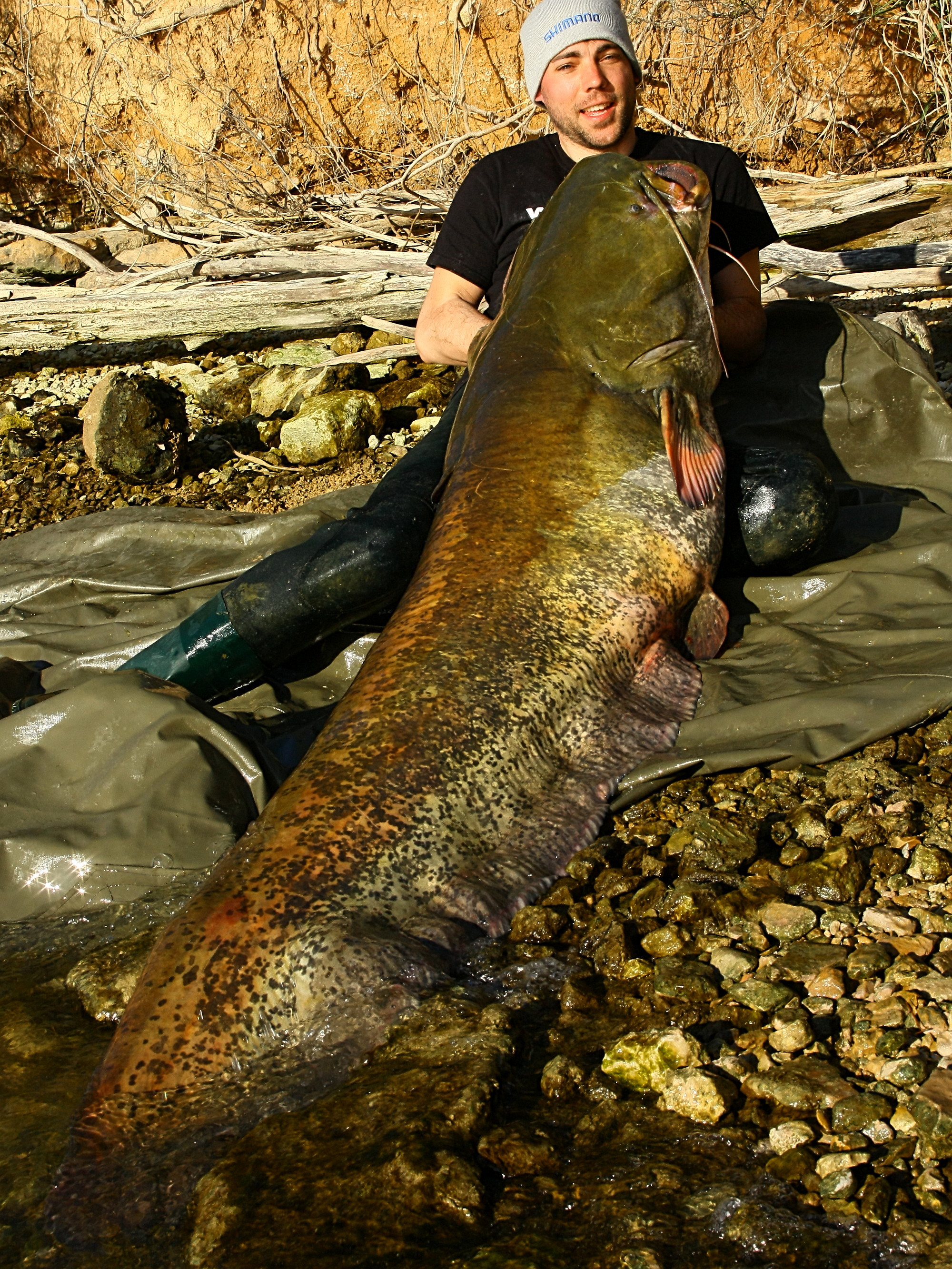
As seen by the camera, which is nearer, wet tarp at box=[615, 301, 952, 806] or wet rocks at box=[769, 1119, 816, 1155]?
wet rocks at box=[769, 1119, 816, 1155]

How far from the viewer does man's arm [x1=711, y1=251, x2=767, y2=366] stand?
13.9 ft

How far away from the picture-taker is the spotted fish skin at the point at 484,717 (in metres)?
2.06

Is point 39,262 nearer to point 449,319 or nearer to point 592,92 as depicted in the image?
point 449,319

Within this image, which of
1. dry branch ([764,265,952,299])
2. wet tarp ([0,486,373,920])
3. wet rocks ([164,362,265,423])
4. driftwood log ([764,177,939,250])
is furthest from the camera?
wet rocks ([164,362,265,423])

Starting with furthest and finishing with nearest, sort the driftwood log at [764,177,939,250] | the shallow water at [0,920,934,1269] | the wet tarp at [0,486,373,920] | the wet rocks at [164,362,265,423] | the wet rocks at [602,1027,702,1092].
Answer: the wet rocks at [164,362,265,423] < the driftwood log at [764,177,939,250] < the wet tarp at [0,486,373,920] < the wet rocks at [602,1027,702,1092] < the shallow water at [0,920,934,1269]

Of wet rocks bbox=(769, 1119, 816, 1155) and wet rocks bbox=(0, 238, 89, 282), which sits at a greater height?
wet rocks bbox=(0, 238, 89, 282)

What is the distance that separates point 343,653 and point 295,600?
320mm

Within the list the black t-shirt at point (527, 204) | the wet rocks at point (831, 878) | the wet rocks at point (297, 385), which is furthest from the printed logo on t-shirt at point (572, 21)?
the wet rocks at point (831, 878)

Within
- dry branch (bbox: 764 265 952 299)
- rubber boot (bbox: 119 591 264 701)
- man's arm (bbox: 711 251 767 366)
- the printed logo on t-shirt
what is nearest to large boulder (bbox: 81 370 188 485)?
rubber boot (bbox: 119 591 264 701)

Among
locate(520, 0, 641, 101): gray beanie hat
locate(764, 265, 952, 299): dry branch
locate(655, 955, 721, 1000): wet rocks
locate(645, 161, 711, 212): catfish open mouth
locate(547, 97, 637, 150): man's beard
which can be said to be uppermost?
locate(520, 0, 641, 101): gray beanie hat

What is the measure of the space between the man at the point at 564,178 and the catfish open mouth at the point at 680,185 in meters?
0.67

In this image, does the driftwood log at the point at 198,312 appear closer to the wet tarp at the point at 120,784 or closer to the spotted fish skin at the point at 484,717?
the spotted fish skin at the point at 484,717

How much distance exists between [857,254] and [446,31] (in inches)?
166

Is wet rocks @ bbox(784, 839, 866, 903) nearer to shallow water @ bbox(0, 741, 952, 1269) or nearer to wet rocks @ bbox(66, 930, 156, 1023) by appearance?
shallow water @ bbox(0, 741, 952, 1269)
